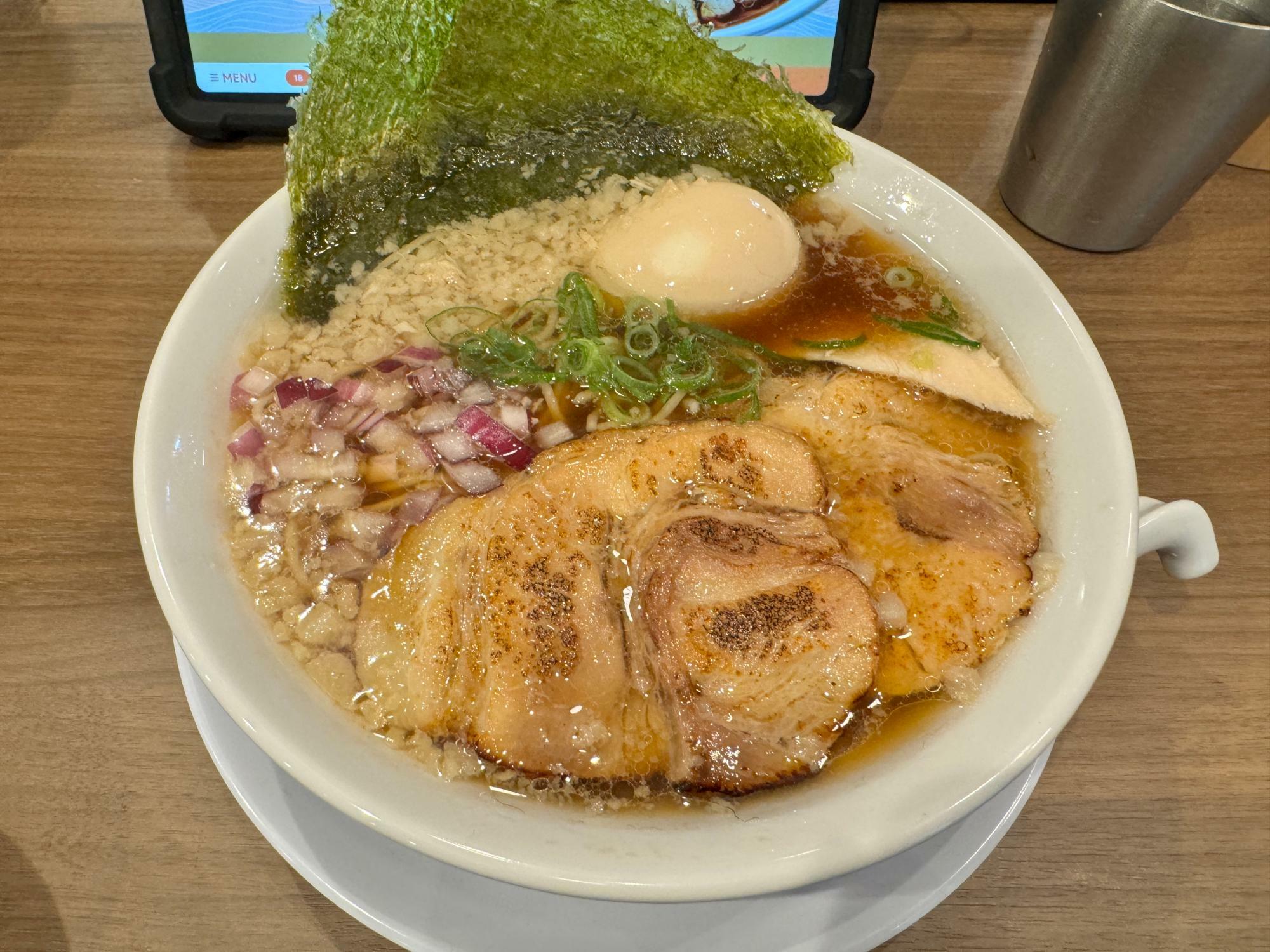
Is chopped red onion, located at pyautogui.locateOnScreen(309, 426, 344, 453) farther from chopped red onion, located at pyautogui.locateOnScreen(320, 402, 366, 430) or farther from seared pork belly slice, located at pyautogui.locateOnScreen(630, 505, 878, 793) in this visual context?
seared pork belly slice, located at pyautogui.locateOnScreen(630, 505, 878, 793)

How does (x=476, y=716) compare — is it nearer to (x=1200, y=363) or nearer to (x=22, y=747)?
(x=22, y=747)

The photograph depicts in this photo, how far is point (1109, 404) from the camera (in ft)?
4.70

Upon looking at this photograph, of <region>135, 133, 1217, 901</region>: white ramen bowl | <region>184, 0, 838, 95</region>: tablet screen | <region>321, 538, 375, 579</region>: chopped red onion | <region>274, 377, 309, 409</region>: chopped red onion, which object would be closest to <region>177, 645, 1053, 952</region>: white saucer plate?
<region>135, 133, 1217, 901</region>: white ramen bowl

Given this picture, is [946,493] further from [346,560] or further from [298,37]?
[298,37]

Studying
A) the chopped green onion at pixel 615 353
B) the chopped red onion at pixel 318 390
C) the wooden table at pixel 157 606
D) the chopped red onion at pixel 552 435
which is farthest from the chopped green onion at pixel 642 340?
the wooden table at pixel 157 606

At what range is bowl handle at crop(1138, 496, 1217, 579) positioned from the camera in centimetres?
138

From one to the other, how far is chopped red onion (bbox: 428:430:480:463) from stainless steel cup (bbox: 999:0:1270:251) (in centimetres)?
168

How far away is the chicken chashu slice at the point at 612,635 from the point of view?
119 cm

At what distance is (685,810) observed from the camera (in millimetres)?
1170

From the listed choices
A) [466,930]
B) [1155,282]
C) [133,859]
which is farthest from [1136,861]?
[133,859]

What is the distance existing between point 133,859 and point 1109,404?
184 centimetres

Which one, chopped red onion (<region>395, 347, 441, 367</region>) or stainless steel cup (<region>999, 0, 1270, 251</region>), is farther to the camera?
stainless steel cup (<region>999, 0, 1270, 251</region>)

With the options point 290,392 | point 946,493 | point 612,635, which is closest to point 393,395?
point 290,392

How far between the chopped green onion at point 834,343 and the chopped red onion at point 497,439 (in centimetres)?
61
